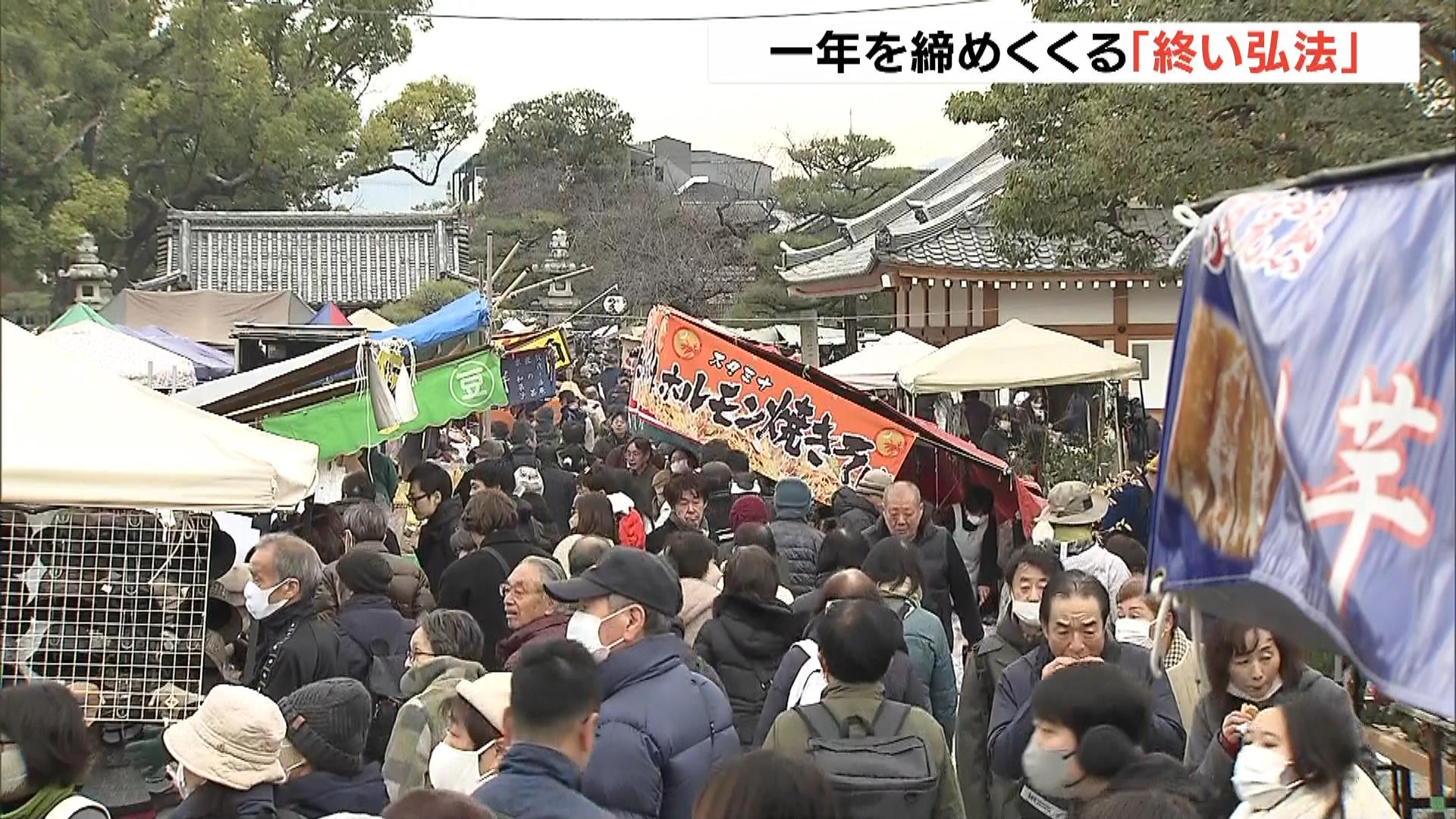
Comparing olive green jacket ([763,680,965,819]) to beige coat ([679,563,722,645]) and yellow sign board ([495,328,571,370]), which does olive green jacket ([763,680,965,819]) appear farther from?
yellow sign board ([495,328,571,370])

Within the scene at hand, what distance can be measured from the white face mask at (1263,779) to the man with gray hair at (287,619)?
3415 millimetres

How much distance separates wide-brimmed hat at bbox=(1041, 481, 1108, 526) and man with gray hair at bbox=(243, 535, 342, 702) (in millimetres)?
3805

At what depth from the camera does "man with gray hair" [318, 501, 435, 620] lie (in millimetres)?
6387

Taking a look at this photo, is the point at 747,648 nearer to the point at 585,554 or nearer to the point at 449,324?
the point at 585,554

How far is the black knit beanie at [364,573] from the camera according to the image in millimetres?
6141

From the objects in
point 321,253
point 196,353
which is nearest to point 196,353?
point 196,353

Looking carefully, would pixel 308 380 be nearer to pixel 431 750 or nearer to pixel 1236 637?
pixel 431 750

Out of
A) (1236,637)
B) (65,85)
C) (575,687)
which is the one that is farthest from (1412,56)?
(65,85)

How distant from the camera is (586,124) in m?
54.8

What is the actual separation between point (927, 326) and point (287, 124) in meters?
11.7

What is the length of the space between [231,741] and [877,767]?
170 centimetres

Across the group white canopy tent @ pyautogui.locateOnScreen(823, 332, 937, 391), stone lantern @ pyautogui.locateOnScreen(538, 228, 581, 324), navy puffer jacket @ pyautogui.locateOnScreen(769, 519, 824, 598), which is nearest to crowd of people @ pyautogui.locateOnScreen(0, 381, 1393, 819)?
navy puffer jacket @ pyautogui.locateOnScreen(769, 519, 824, 598)

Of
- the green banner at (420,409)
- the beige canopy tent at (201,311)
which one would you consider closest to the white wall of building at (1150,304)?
the beige canopy tent at (201,311)

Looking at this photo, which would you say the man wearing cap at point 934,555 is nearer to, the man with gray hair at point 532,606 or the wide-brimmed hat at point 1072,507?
the wide-brimmed hat at point 1072,507
